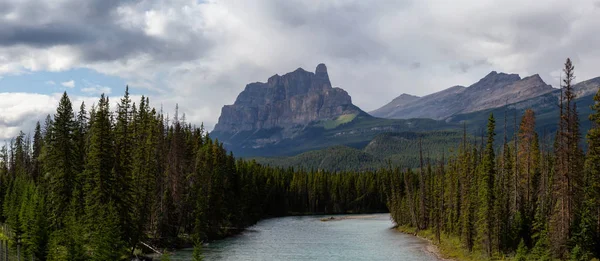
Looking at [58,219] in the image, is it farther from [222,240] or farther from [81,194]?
[222,240]

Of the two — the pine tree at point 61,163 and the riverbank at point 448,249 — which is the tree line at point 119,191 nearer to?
the pine tree at point 61,163

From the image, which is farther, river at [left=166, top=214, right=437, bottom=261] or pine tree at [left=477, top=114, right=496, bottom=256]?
river at [left=166, top=214, right=437, bottom=261]

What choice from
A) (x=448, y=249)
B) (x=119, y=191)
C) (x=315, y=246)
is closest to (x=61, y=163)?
(x=119, y=191)

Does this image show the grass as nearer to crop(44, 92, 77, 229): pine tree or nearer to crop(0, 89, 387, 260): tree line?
crop(0, 89, 387, 260): tree line

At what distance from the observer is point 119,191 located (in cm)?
5825

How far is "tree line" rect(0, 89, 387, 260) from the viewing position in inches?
1908

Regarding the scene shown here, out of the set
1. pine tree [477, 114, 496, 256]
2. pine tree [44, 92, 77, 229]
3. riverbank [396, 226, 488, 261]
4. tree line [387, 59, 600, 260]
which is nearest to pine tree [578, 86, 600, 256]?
tree line [387, 59, 600, 260]

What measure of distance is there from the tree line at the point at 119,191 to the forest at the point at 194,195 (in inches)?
7.3

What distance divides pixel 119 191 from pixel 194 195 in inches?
1106

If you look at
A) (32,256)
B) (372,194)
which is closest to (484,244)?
(32,256)

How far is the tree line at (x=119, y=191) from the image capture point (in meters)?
48.5

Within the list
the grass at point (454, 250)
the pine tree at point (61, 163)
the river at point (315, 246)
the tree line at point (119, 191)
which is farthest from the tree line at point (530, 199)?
the pine tree at point (61, 163)

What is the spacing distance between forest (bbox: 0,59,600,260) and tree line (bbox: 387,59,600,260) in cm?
15

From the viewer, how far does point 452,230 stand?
86062 mm
